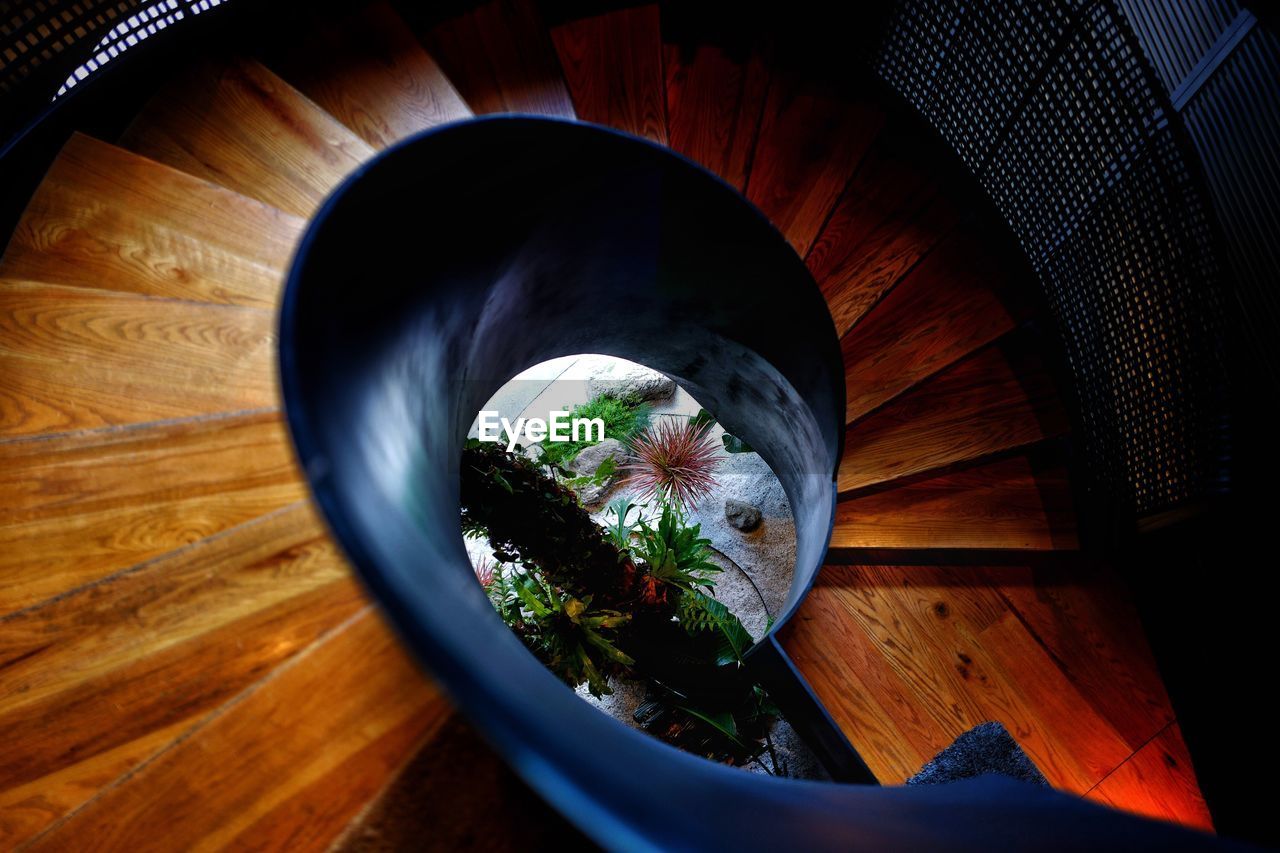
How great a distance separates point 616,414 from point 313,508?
4.75 metres

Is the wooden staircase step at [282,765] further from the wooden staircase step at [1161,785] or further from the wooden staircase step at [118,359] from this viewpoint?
the wooden staircase step at [1161,785]

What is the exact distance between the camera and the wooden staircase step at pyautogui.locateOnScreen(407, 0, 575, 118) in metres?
2.99

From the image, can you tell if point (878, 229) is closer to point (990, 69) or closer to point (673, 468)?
point (990, 69)

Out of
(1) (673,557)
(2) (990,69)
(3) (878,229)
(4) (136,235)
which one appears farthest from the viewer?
(1) (673,557)

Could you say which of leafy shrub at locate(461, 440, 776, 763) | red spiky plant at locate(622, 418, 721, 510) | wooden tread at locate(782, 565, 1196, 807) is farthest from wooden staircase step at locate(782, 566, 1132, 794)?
red spiky plant at locate(622, 418, 721, 510)

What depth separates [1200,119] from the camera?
9.85 feet

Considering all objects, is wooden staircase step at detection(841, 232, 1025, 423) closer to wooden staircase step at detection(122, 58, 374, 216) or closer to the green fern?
the green fern

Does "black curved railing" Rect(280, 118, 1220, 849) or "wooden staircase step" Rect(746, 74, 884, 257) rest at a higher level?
"wooden staircase step" Rect(746, 74, 884, 257)

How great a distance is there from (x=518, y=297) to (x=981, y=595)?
8.47 ft

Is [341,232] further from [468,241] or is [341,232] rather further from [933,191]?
[933,191]

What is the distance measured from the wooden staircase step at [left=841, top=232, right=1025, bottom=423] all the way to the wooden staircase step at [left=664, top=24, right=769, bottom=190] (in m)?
1.05

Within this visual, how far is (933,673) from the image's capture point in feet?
9.64

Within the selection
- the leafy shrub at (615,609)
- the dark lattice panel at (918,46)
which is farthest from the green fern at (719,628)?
the dark lattice panel at (918,46)

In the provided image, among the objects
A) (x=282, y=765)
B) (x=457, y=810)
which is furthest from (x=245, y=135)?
(x=457, y=810)
